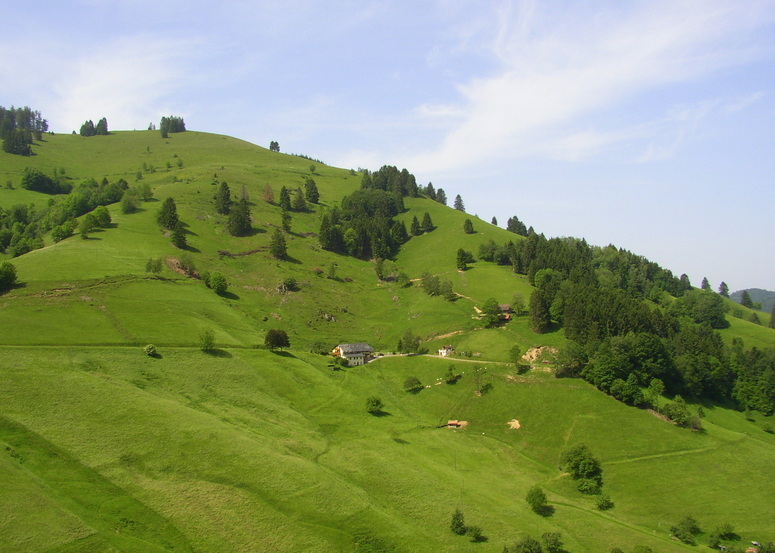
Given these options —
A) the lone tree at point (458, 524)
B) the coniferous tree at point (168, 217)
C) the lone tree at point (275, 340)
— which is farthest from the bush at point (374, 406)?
the coniferous tree at point (168, 217)

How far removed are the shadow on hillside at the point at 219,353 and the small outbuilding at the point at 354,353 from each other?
29730 mm

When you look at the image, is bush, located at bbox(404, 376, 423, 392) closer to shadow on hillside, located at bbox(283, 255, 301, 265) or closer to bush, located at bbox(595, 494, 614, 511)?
bush, located at bbox(595, 494, 614, 511)

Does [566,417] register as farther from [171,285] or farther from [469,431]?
[171,285]

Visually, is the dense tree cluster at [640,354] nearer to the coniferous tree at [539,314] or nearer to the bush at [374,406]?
the coniferous tree at [539,314]

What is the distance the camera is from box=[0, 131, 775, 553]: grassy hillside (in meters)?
54.0

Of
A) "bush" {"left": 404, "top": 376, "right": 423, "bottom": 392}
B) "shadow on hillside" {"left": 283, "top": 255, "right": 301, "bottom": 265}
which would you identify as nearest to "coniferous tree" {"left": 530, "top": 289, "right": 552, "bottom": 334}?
"bush" {"left": 404, "top": 376, "right": 423, "bottom": 392}

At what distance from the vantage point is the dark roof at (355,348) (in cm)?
11711

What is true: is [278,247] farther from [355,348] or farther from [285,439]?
[285,439]

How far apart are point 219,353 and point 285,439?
29.1 meters

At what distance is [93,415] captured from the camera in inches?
2522

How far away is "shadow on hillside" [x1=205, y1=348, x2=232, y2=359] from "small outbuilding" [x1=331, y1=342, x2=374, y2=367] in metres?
29.7

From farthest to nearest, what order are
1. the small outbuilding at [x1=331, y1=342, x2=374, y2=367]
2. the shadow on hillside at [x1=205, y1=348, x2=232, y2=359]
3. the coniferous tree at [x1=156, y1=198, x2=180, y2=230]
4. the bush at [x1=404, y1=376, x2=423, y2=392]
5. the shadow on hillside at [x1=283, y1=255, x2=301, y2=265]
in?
1. the shadow on hillside at [x1=283, y1=255, x2=301, y2=265]
2. the coniferous tree at [x1=156, y1=198, x2=180, y2=230]
3. the small outbuilding at [x1=331, y1=342, x2=374, y2=367]
4. the bush at [x1=404, y1=376, x2=423, y2=392]
5. the shadow on hillside at [x1=205, y1=348, x2=232, y2=359]

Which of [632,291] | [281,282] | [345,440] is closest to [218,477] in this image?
[345,440]

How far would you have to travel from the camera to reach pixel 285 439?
73.6 meters
